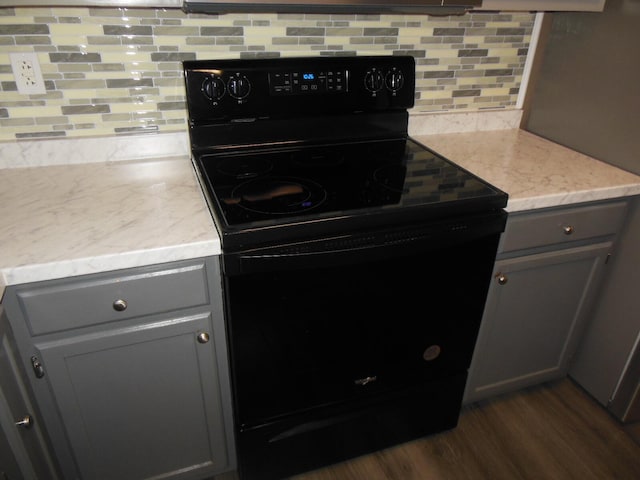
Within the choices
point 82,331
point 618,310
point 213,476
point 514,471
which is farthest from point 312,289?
point 618,310

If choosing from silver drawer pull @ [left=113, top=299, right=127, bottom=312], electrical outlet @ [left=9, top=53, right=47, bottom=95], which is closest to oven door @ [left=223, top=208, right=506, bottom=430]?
silver drawer pull @ [left=113, top=299, right=127, bottom=312]

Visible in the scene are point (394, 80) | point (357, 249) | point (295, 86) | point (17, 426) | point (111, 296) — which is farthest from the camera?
point (394, 80)

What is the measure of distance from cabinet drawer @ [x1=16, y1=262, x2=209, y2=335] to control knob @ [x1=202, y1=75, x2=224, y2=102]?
568 millimetres

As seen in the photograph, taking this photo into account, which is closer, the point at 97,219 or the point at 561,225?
the point at 97,219

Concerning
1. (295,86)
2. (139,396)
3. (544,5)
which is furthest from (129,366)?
(544,5)

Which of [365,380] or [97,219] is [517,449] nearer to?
[365,380]

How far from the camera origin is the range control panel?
139 centimetres

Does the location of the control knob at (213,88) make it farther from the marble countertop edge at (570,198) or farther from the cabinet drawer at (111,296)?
the marble countertop edge at (570,198)

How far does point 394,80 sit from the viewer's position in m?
1.59

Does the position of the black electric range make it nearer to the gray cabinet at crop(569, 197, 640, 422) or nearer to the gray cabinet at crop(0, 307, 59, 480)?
the gray cabinet at crop(0, 307, 59, 480)

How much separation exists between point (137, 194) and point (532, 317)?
4.30 feet

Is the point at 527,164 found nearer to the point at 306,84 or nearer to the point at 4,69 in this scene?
the point at 306,84

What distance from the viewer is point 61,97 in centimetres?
138

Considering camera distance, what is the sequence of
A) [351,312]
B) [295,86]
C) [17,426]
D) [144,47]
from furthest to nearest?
[295,86]
[144,47]
[351,312]
[17,426]
